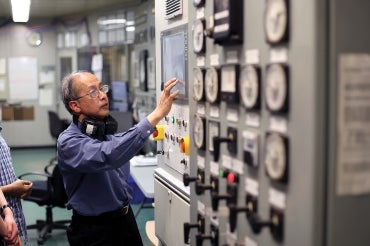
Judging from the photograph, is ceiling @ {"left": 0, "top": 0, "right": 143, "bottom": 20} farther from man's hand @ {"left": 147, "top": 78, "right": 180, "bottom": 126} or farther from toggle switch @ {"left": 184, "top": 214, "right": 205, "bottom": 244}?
toggle switch @ {"left": 184, "top": 214, "right": 205, "bottom": 244}

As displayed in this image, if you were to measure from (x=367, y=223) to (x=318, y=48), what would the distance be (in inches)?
17.0

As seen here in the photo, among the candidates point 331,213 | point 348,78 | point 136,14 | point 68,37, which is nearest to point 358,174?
point 331,213

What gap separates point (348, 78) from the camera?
1.06 meters

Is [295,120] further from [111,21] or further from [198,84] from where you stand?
[111,21]

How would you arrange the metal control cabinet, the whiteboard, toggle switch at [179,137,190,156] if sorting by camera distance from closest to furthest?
the metal control cabinet → toggle switch at [179,137,190,156] → the whiteboard

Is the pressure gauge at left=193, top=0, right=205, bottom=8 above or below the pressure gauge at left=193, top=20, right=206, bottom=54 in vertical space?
above

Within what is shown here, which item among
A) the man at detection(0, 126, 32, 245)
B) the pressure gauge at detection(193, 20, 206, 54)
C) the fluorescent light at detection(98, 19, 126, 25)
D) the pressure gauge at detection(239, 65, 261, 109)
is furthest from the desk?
the fluorescent light at detection(98, 19, 126, 25)

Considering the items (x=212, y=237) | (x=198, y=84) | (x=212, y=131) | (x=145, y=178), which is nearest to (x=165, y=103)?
(x=198, y=84)

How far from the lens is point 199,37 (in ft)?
5.34

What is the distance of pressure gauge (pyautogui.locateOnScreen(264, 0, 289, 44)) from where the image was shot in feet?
3.64

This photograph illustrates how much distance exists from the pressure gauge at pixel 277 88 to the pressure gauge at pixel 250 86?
45 mm

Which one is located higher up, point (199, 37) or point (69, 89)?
point (199, 37)

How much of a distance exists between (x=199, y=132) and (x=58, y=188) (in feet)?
9.68

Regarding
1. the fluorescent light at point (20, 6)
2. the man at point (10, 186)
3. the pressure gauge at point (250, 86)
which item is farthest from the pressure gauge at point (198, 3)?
the fluorescent light at point (20, 6)
